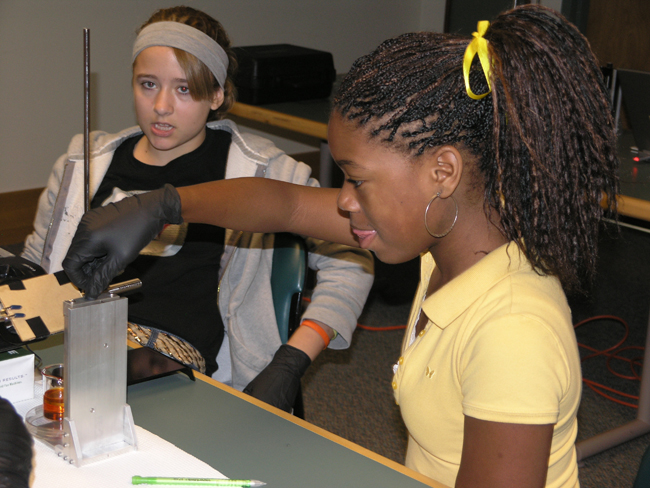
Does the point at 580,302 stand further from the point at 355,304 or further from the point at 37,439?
the point at 37,439

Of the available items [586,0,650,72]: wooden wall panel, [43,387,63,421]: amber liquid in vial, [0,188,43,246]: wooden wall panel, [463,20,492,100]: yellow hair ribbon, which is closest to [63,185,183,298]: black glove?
[43,387,63,421]: amber liquid in vial

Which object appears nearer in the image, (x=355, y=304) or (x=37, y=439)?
(x=37, y=439)

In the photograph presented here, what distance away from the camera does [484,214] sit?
34.0 inches

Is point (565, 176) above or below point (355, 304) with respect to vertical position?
above

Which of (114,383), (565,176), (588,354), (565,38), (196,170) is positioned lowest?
(588,354)

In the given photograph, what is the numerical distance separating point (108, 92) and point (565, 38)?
342 cm

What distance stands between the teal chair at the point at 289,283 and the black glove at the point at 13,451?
0.82 m

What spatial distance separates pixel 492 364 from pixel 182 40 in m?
1.06

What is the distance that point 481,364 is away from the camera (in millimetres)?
744

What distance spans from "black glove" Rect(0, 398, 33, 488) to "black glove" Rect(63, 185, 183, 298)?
7.3 inches

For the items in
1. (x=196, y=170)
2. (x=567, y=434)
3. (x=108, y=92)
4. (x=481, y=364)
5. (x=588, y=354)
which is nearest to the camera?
(x=481, y=364)

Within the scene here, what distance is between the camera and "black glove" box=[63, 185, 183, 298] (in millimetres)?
839

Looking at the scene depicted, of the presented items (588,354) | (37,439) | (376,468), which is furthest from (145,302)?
(588,354)

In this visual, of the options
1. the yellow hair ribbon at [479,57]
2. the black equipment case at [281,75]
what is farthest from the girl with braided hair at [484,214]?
the black equipment case at [281,75]
